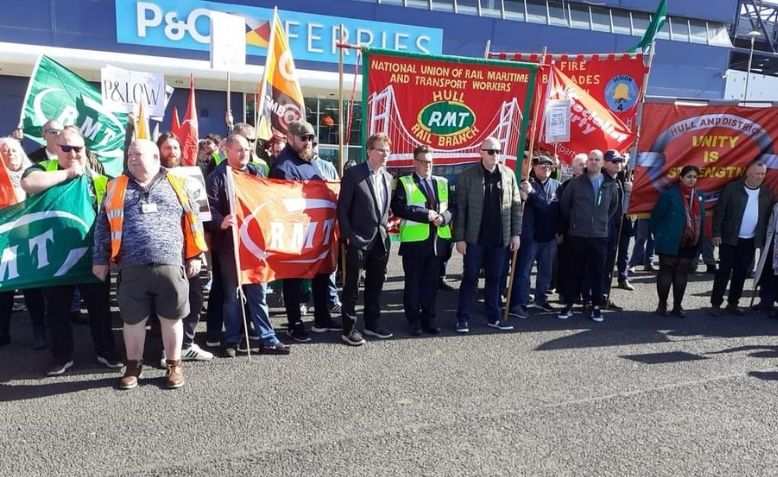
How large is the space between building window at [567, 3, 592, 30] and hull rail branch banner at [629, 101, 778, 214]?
21297 millimetres

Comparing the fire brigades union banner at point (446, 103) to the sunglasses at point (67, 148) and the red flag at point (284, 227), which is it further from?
the sunglasses at point (67, 148)

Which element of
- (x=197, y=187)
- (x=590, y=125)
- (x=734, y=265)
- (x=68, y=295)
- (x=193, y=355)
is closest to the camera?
(x=68, y=295)

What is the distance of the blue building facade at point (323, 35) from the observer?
18328mm

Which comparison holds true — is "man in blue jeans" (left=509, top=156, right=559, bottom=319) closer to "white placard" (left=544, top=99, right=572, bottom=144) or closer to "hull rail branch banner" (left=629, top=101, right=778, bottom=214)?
"white placard" (left=544, top=99, right=572, bottom=144)

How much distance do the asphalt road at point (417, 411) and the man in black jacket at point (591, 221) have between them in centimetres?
92

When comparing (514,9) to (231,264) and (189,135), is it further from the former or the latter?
(231,264)

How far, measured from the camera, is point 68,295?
4.76m

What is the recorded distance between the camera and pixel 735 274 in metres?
7.18

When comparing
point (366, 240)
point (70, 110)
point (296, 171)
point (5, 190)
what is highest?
point (70, 110)

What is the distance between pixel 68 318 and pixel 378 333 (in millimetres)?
2726

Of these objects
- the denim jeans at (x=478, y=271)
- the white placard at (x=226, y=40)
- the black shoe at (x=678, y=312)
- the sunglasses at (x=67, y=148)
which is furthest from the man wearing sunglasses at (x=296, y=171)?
the black shoe at (x=678, y=312)

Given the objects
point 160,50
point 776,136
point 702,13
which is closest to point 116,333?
point 776,136

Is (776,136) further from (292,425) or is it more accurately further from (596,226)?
(292,425)

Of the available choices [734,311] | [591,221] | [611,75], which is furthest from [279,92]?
[734,311]
